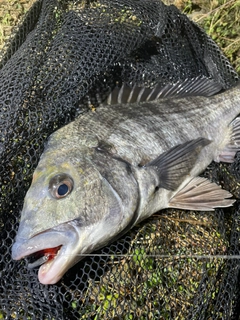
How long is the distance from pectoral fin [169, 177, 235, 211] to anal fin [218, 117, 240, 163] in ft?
1.44

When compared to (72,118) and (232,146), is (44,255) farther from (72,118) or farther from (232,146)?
(232,146)

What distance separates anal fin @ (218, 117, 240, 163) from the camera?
3.46 m

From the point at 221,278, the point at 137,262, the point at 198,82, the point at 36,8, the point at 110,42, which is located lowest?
the point at 221,278

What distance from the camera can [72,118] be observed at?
325cm

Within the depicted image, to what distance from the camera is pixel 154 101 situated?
3.36 meters

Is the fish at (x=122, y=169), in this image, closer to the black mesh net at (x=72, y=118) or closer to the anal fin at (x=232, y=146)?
the anal fin at (x=232, y=146)

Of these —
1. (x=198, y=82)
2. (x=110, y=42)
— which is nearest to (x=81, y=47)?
(x=110, y=42)

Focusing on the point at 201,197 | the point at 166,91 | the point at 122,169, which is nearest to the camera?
the point at 122,169

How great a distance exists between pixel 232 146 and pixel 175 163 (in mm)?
829

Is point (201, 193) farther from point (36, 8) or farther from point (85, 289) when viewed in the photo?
point (36, 8)

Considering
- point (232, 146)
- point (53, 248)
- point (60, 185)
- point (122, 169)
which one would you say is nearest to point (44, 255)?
point (53, 248)

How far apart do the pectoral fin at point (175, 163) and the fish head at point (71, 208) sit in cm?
29

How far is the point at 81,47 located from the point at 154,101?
0.79 metres

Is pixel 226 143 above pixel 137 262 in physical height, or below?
above
